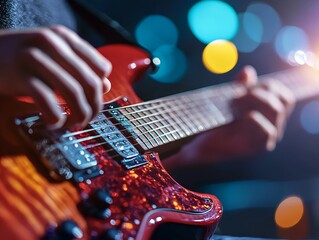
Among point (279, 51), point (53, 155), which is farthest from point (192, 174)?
point (279, 51)

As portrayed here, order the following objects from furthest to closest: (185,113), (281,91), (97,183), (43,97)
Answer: (281,91) < (185,113) < (97,183) < (43,97)

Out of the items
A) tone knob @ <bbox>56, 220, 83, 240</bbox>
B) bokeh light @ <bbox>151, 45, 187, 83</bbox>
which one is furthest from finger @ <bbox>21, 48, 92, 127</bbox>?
bokeh light @ <bbox>151, 45, 187, 83</bbox>

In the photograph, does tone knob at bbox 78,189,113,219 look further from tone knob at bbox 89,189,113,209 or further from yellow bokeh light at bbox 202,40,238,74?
yellow bokeh light at bbox 202,40,238,74

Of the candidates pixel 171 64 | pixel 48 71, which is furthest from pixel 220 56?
pixel 48 71

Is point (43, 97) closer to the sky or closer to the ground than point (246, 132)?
closer to the sky

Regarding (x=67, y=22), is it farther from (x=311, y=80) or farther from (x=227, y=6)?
(x=227, y=6)

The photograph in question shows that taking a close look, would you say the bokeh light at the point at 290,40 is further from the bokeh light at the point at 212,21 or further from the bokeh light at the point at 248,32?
the bokeh light at the point at 212,21

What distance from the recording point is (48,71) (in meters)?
0.45

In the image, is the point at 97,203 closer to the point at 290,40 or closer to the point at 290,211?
the point at 290,211

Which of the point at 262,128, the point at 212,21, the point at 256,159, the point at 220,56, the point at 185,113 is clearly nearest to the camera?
the point at 185,113

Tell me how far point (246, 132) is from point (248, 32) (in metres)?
0.98

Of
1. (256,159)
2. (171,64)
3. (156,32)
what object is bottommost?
(256,159)

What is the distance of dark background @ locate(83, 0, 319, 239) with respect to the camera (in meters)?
1.60

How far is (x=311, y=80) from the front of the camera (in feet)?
5.16
